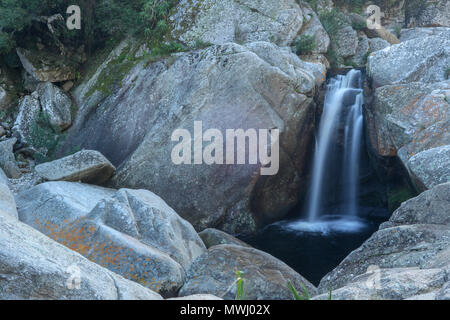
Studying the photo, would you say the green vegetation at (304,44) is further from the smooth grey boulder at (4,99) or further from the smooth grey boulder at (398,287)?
the smooth grey boulder at (398,287)

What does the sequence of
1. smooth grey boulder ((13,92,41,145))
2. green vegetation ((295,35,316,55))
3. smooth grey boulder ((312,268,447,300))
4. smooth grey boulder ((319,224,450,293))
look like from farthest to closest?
green vegetation ((295,35,316,55)) → smooth grey boulder ((13,92,41,145)) → smooth grey boulder ((319,224,450,293)) → smooth grey boulder ((312,268,447,300))

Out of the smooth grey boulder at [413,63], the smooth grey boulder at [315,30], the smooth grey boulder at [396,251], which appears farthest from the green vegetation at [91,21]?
the smooth grey boulder at [396,251]

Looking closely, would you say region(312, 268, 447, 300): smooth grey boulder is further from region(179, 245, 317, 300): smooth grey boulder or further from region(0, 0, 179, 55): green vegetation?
region(0, 0, 179, 55): green vegetation

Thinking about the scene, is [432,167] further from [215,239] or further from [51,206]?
[51,206]

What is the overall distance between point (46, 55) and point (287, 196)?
898 cm

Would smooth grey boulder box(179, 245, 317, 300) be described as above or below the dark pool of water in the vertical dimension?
above

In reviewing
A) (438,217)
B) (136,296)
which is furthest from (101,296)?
(438,217)

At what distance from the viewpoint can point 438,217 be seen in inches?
201

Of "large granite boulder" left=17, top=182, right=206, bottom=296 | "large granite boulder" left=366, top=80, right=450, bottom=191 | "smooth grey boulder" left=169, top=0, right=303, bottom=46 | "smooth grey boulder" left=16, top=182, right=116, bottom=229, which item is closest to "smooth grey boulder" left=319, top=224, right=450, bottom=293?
Result: "large granite boulder" left=17, top=182, right=206, bottom=296

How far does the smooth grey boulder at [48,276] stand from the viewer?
2.69 meters

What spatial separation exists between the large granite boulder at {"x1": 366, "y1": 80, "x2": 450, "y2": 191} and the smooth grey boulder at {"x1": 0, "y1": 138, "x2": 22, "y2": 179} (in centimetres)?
930

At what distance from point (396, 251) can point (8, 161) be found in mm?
9828

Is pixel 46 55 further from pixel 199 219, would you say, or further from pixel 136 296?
pixel 136 296

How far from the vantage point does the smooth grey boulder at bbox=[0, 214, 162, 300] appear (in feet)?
8.81
